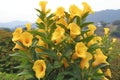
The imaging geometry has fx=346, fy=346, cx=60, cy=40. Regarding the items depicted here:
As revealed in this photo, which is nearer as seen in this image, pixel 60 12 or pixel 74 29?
pixel 74 29

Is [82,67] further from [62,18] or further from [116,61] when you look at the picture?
[116,61]

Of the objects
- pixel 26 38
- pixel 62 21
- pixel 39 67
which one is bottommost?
pixel 39 67

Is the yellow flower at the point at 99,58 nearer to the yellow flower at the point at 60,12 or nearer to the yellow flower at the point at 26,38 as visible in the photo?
the yellow flower at the point at 60,12

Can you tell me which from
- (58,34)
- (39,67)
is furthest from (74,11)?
(39,67)

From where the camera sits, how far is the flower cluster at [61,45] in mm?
4629

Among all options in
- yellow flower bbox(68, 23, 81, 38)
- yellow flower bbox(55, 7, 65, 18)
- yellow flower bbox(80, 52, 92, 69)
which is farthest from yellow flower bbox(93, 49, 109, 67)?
yellow flower bbox(55, 7, 65, 18)

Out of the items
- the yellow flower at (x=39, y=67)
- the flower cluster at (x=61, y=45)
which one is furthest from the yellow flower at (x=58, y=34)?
the yellow flower at (x=39, y=67)

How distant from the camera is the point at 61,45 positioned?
15.8ft

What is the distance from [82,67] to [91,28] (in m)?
0.58

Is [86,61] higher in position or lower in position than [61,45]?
lower

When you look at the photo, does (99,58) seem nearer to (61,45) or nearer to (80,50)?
(80,50)

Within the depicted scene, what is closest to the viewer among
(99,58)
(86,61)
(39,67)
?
(39,67)

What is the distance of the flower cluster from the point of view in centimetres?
463

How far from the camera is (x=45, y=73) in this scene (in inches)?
189
